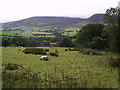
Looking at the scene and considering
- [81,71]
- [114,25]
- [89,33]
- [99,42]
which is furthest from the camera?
[89,33]

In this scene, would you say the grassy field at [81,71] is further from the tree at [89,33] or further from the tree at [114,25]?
the tree at [89,33]

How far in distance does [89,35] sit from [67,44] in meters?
12.8

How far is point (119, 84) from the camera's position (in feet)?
25.8

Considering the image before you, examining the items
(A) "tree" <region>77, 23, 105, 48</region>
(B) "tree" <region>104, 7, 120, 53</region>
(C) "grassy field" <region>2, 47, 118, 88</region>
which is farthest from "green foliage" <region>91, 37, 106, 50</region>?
(C) "grassy field" <region>2, 47, 118, 88</region>

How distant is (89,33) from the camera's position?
34906 millimetres

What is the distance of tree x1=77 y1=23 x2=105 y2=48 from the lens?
33844 millimetres

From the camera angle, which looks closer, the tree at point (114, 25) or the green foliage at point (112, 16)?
the tree at point (114, 25)

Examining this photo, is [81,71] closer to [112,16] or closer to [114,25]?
[114,25]

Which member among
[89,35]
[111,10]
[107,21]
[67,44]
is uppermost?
[111,10]

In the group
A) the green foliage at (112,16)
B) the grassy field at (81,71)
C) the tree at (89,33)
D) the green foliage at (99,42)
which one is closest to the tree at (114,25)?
the green foliage at (112,16)

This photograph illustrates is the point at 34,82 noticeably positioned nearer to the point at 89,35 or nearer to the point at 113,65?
the point at 113,65

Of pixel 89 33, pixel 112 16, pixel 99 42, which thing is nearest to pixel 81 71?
pixel 112 16

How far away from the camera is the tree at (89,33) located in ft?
111

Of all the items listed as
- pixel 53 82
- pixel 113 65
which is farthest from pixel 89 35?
pixel 53 82
